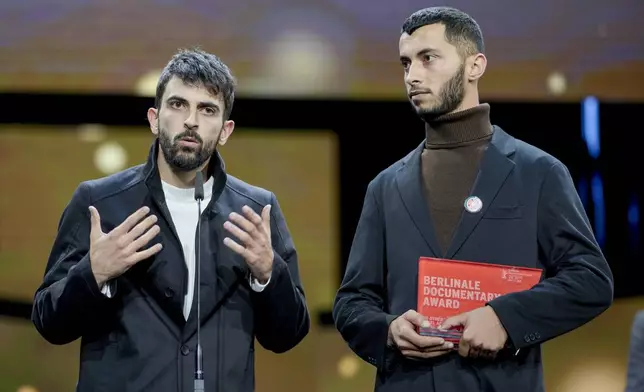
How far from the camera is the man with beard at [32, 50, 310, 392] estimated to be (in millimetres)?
2676

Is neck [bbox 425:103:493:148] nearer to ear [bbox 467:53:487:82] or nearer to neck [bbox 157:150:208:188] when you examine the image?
ear [bbox 467:53:487:82]

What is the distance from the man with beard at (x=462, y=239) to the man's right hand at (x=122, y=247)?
2.01 feet

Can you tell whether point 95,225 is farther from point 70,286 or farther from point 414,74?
point 414,74

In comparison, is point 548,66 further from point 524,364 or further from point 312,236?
point 524,364

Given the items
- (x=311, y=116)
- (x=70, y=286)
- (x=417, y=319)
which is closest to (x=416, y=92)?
(x=417, y=319)

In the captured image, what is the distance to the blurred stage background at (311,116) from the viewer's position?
4359mm

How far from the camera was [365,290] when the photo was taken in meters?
2.85

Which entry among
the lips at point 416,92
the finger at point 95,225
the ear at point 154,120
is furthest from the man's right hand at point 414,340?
the ear at point 154,120

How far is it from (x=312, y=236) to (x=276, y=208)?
1417 mm

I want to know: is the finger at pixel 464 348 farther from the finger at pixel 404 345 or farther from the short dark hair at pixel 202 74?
the short dark hair at pixel 202 74

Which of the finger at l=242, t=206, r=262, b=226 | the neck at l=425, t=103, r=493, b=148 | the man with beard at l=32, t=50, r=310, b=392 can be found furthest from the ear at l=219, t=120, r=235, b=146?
the neck at l=425, t=103, r=493, b=148

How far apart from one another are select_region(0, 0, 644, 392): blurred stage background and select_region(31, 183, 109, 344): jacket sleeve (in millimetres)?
1499

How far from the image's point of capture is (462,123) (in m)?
2.83

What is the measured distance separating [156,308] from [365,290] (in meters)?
0.60
